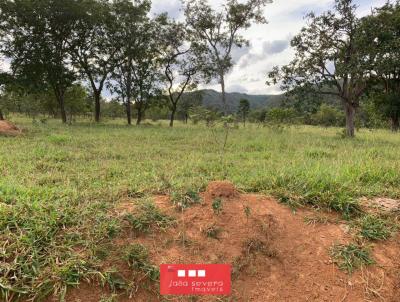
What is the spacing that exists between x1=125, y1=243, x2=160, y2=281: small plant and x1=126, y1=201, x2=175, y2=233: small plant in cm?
29

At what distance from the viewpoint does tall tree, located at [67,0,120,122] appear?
20.3 metres

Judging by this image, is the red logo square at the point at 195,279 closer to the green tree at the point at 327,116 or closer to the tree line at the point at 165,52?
the tree line at the point at 165,52

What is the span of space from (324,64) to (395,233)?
15.8 metres

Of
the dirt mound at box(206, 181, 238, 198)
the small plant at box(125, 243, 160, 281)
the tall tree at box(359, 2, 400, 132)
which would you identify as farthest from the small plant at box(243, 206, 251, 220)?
the tall tree at box(359, 2, 400, 132)

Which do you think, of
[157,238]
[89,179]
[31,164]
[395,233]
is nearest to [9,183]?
[89,179]

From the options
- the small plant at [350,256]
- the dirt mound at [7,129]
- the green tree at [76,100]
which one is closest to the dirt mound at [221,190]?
the small plant at [350,256]

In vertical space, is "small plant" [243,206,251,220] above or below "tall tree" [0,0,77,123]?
below

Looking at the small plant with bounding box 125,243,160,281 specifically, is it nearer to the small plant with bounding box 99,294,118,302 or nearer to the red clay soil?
the red clay soil

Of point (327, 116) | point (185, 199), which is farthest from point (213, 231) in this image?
point (327, 116)

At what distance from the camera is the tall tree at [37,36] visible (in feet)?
59.8

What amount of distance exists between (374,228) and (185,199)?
85.9 inches

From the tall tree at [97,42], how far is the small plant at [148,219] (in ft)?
64.9

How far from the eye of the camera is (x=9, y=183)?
13.6 ft

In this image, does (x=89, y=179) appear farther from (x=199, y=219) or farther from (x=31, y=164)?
(x=199, y=219)
